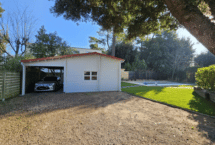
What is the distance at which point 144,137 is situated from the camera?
9.18 feet

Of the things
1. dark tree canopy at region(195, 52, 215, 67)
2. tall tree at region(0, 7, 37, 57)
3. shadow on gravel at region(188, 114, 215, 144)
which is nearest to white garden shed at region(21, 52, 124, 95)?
shadow on gravel at region(188, 114, 215, 144)

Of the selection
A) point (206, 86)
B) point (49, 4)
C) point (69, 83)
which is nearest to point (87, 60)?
point (69, 83)

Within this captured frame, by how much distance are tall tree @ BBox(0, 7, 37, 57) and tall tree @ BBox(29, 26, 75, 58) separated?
169cm

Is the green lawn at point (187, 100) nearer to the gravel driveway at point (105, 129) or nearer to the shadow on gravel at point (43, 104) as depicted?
the gravel driveway at point (105, 129)

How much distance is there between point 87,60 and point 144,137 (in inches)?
304

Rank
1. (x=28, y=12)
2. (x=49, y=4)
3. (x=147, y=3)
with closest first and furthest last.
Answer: (x=147, y=3), (x=49, y=4), (x=28, y=12)

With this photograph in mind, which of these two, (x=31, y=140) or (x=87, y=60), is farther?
(x=87, y=60)

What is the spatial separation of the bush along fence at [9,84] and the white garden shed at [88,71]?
6.30ft

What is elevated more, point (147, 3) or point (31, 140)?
point (147, 3)

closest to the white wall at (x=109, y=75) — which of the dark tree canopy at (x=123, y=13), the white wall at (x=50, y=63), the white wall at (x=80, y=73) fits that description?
the white wall at (x=80, y=73)

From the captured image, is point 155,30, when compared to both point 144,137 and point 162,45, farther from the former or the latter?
point 162,45

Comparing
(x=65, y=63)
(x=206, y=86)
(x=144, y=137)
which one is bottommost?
(x=144, y=137)

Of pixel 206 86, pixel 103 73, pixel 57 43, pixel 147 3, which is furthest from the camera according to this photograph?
pixel 57 43

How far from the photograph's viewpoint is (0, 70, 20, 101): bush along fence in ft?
20.2
